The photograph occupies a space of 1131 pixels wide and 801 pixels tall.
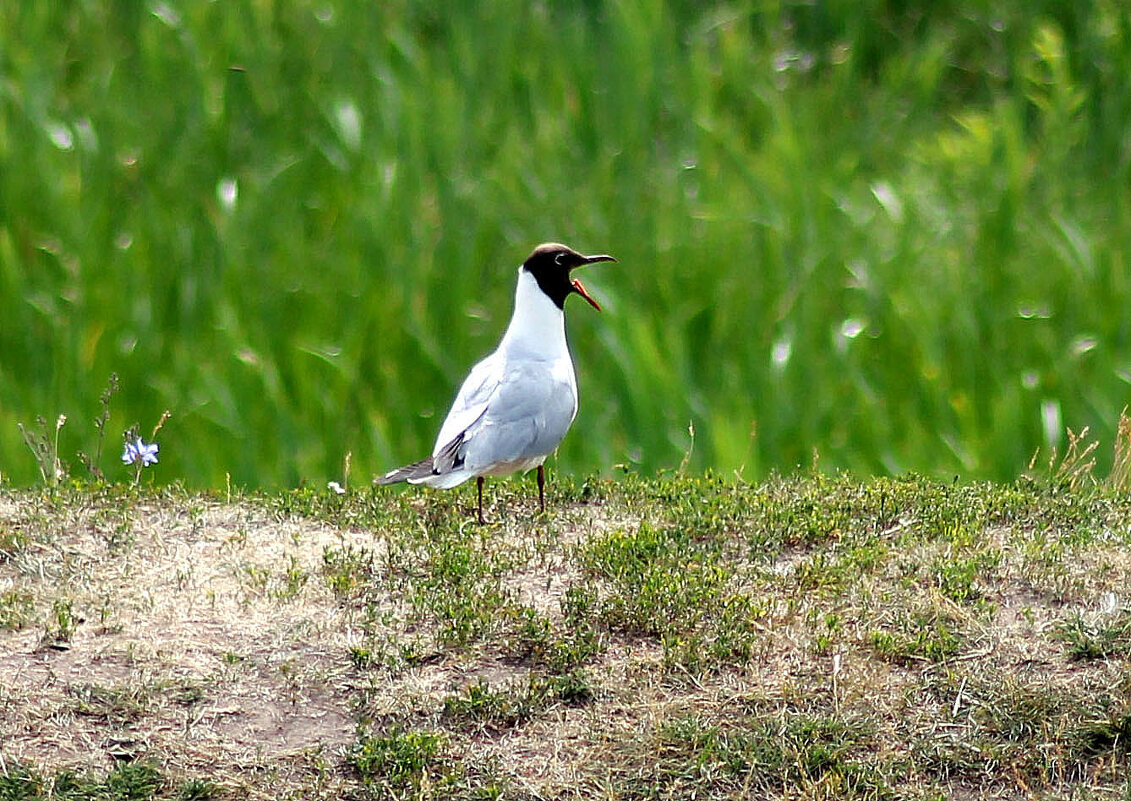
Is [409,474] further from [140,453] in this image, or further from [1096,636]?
[1096,636]

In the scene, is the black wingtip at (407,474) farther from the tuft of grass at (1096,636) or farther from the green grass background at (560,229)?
the tuft of grass at (1096,636)

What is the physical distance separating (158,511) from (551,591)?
1.52 meters

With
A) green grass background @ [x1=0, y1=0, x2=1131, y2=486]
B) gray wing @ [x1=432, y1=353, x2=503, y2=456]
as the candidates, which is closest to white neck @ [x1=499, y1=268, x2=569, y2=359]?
gray wing @ [x1=432, y1=353, x2=503, y2=456]

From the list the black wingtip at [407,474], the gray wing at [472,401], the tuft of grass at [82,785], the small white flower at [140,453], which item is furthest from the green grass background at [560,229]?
the tuft of grass at [82,785]

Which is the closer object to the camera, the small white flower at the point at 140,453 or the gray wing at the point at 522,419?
the gray wing at the point at 522,419

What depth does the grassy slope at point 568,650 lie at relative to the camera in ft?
13.6

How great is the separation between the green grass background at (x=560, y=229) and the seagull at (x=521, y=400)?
2.45 ft

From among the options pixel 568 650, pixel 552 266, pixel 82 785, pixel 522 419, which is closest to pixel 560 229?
pixel 552 266

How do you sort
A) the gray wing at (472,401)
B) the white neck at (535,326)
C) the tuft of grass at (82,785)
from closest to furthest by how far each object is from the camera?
1. the tuft of grass at (82,785)
2. the gray wing at (472,401)
3. the white neck at (535,326)

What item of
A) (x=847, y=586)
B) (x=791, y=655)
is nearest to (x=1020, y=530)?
(x=847, y=586)

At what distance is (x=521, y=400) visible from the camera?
5.61 meters

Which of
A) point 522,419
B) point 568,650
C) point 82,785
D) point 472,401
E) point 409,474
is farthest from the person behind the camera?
point 472,401

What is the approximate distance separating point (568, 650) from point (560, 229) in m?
3.27

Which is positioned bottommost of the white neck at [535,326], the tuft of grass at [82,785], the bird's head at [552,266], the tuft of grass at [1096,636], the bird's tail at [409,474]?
the tuft of grass at [1096,636]
